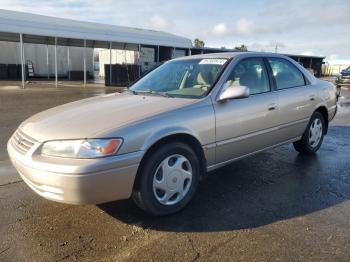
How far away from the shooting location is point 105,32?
24.3m

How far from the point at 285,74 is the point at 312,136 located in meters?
1.22

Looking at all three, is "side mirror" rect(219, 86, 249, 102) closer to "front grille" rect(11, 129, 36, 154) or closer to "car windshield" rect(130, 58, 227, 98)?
"car windshield" rect(130, 58, 227, 98)

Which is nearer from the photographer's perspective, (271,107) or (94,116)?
(94,116)

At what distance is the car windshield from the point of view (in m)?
4.12

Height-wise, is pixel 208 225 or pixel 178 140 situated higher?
pixel 178 140

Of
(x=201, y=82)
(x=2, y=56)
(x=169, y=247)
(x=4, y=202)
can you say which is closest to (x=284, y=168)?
(x=201, y=82)

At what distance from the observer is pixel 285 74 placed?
5.19 m

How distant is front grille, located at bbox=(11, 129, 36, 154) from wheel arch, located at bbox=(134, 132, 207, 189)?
985 mm

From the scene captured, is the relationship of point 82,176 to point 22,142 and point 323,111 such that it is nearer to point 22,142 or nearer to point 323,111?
point 22,142

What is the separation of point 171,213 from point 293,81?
2860 millimetres

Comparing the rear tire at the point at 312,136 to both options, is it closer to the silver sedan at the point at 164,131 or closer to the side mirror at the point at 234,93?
the silver sedan at the point at 164,131

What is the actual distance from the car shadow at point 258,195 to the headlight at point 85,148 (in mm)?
837

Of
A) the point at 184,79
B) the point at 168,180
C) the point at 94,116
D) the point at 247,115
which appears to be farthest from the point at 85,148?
the point at 247,115

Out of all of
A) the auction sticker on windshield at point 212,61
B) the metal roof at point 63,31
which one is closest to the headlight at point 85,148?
the auction sticker on windshield at point 212,61
